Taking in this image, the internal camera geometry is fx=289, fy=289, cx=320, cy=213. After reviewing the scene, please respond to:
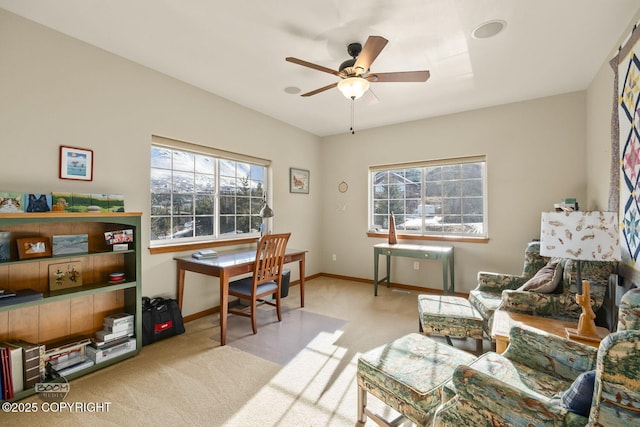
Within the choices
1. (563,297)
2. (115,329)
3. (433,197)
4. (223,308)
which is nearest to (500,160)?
(433,197)

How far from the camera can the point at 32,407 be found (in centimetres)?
184

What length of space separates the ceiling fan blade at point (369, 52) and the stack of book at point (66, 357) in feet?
9.86

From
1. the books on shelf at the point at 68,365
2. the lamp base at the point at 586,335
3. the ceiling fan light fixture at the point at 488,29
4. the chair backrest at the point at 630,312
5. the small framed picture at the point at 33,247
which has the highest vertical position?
the ceiling fan light fixture at the point at 488,29

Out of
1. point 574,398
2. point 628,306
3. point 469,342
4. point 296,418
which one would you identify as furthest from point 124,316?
point 628,306

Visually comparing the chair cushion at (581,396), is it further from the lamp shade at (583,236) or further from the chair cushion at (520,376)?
the lamp shade at (583,236)

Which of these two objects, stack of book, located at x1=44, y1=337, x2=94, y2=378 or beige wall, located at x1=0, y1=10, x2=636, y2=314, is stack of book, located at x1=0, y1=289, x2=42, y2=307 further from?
beige wall, located at x1=0, y1=10, x2=636, y2=314

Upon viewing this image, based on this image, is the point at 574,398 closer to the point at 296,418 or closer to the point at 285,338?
the point at 296,418

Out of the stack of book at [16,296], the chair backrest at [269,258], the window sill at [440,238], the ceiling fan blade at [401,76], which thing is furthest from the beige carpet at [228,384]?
the ceiling fan blade at [401,76]

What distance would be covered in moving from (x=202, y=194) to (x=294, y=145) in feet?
6.08

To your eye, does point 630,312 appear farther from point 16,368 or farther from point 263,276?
point 16,368

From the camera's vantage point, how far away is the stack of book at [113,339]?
89.4 inches

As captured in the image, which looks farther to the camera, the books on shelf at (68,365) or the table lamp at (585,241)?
the books on shelf at (68,365)

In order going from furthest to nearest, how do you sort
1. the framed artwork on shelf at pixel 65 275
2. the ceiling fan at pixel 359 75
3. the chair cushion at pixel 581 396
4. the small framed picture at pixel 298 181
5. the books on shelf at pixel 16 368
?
the small framed picture at pixel 298 181 → the framed artwork on shelf at pixel 65 275 → the ceiling fan at pixel 359 75 → the books on shelf at pixel 16 368 → the chair cushion at pixel 581 396

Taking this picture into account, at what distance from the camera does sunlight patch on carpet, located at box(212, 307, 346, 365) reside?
2586 millimetres
